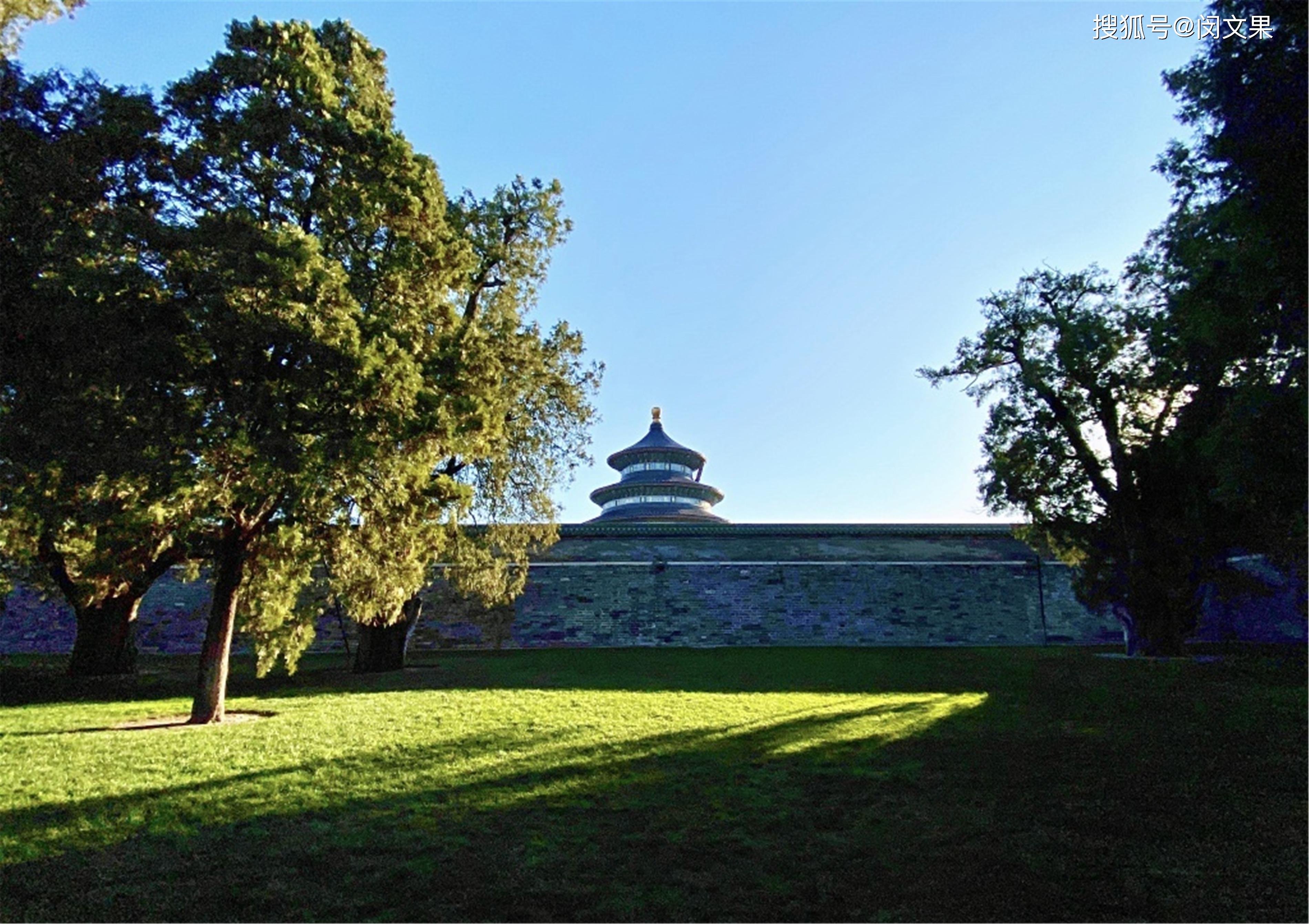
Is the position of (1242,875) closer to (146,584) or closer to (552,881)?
(552,881)

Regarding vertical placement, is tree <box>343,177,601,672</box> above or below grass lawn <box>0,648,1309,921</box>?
above

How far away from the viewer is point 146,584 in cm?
1603

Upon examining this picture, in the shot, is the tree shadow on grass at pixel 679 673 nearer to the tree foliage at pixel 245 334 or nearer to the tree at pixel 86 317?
the tree foliage at pixel 245 334

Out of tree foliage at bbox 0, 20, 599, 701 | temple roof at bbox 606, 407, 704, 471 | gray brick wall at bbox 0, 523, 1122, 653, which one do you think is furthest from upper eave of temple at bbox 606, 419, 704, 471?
tree foliage at bbox 0, 20, 599, 701

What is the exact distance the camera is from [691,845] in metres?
5.62

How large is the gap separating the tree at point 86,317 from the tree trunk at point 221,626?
68.6 inches

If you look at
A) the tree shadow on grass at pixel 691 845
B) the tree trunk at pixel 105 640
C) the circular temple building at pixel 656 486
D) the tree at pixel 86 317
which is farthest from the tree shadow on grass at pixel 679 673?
the circular temple building at pixel 656 486

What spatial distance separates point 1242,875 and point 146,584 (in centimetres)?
1811

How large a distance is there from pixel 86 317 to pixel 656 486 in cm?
3144

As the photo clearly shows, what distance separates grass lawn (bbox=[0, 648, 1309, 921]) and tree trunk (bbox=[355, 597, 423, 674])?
19.4 feet

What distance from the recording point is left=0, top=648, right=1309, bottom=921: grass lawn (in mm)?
4742

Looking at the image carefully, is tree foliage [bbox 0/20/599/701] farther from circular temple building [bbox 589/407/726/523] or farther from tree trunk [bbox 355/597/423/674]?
circular temple building [bbox 589/407/726/523]

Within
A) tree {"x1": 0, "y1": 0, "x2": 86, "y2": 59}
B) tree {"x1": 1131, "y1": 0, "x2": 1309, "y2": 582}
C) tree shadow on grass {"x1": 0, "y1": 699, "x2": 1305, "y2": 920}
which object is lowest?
tree shadow on grass {"x1": 0, "y1": 699, "x2": 1305, "y2": 920}

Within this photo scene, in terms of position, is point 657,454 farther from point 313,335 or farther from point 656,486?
point 313,335
